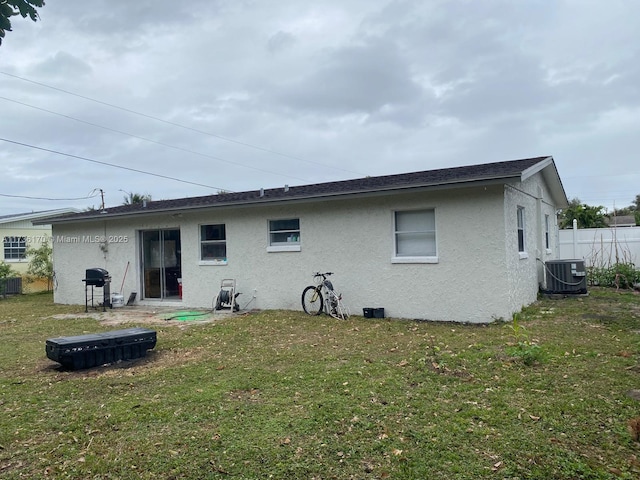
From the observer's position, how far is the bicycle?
10070 mm

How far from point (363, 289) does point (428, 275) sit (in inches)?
63.1

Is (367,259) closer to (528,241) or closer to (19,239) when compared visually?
(528,241)

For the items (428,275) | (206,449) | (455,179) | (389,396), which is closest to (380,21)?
(455,179)

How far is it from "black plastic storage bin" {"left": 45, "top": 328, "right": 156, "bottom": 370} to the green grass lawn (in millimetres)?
191

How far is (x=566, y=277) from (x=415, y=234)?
5042 mm

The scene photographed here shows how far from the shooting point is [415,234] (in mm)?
9664

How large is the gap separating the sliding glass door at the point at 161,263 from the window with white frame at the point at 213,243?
A: 3.89 feet

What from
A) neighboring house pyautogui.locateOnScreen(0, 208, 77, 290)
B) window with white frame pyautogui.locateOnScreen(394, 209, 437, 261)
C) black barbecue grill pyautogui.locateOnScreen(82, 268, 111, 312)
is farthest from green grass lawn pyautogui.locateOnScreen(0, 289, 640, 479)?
neighboring house pyautogui.locateOnScreen(0, 208, 77, 290)

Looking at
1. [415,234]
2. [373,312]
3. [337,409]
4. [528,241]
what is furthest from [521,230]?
[337,409]

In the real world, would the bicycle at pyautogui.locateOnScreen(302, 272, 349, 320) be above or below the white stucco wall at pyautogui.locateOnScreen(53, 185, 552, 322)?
below

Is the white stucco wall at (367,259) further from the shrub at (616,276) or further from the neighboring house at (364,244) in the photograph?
the shrub at (616,276)

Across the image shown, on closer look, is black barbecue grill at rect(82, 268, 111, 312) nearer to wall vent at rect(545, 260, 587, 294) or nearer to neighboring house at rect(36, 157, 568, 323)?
neighboring house at rect(36, 157, 568, 323)

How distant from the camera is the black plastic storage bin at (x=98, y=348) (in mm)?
6004

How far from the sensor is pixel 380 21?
10602mm
